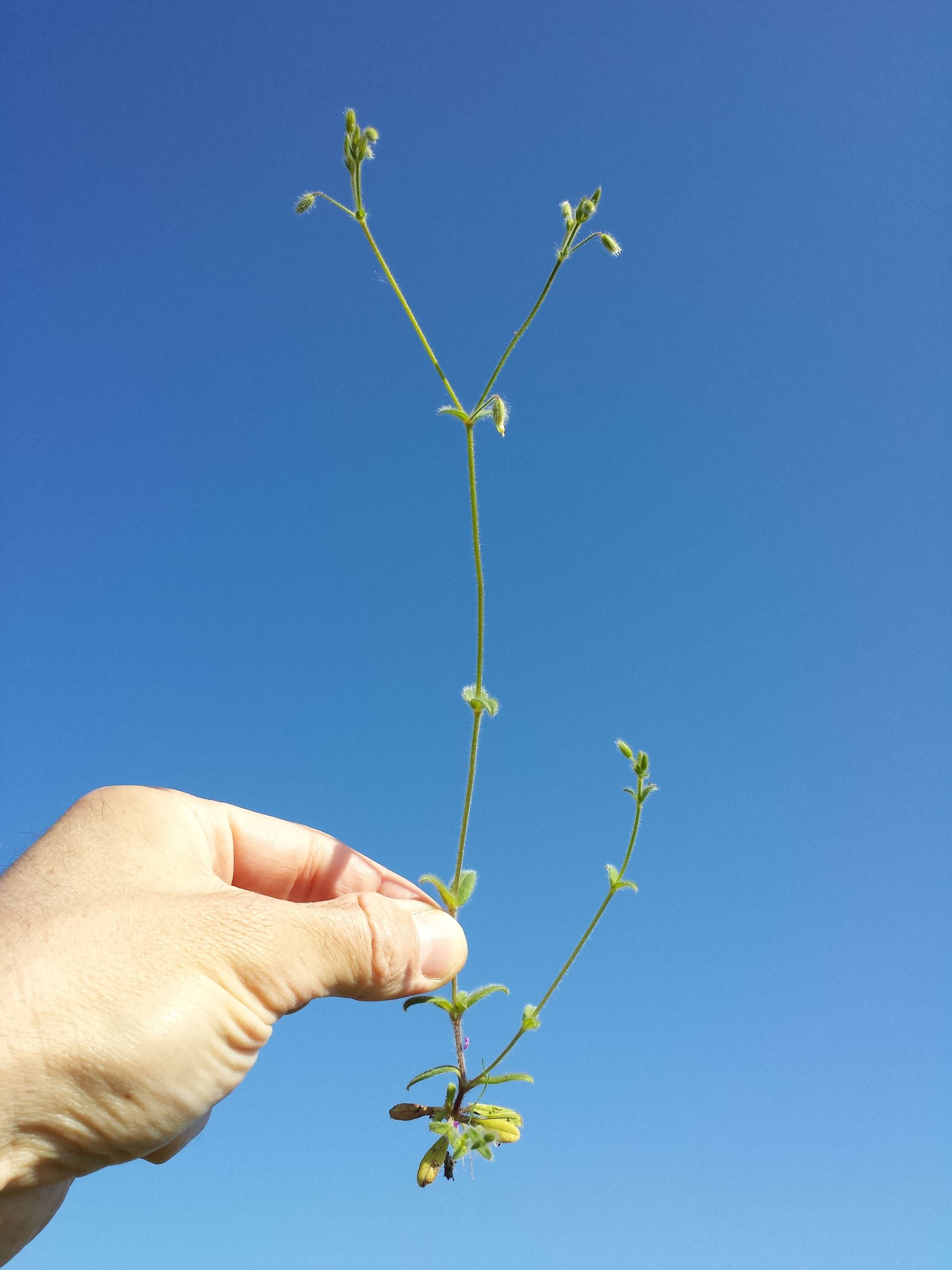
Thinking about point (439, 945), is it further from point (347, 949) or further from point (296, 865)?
point (296, 865)

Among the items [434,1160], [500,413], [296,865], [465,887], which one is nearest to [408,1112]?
[434,1160]

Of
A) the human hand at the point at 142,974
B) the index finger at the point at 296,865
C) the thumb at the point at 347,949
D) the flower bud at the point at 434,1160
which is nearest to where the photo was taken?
the human hand at the point at 142,974

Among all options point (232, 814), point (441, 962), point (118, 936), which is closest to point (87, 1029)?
point (118, 936)

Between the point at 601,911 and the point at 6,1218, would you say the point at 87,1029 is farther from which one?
the point at 601,911

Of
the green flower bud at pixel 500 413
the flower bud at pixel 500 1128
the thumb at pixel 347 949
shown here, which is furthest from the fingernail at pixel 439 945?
the green flower bud at pixel 500 413

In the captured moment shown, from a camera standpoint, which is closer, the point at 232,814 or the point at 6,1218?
the point at 6,1218

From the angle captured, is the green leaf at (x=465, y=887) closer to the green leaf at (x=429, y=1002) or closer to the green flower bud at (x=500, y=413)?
the green leaf at (x=429, y=1002)

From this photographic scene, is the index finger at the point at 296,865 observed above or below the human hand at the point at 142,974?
above
